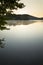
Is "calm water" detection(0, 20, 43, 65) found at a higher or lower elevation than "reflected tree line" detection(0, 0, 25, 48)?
lower

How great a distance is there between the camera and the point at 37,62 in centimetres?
279

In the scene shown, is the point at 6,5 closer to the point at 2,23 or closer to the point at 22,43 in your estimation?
the point at 2,23

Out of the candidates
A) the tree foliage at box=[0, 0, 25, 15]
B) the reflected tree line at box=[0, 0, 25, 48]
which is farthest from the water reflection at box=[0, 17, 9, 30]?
the tree foliage at box=[0, 0, 25, 15]

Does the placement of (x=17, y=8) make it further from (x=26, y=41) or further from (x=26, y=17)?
(x=26, y=41)

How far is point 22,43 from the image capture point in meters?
3.00

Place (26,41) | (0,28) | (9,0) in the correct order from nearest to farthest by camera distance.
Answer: (9,0) < (0,28) < (26,41)

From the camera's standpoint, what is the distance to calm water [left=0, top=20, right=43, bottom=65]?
2823 mm

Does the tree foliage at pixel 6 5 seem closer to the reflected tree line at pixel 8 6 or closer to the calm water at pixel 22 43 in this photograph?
the reflected tree line at pixel 8 6

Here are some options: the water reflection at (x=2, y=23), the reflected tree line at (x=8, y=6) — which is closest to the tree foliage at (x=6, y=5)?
the reflected tree line at (x=8, y=6)

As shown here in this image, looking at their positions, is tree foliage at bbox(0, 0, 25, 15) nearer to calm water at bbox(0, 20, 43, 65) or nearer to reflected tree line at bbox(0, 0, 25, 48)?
reflected tree line at bbox(0, 0, 25, 48)

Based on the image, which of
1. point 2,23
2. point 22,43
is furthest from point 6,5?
point 22,43

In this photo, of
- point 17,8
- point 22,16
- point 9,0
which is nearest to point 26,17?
point 22,16

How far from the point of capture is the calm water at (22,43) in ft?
A: 9.26

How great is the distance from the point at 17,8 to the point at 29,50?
0.69 m
